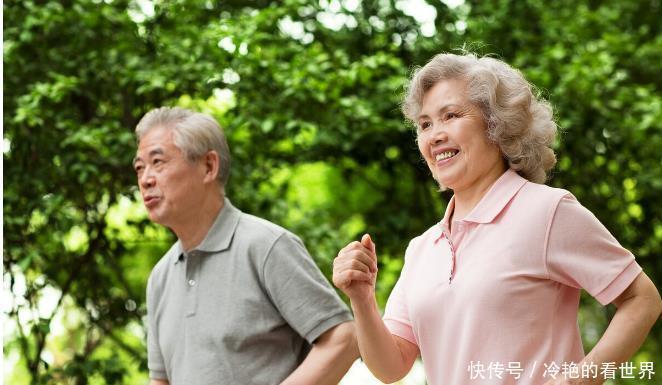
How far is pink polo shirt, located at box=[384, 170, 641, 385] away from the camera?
188 centimetres

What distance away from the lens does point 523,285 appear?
189 centimetres

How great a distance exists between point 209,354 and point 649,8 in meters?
3.90

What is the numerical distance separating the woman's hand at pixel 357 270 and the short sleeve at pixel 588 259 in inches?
14.6

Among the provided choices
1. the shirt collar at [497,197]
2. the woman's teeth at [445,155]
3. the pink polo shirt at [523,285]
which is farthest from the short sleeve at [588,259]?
the woman's teeth at [445,155]

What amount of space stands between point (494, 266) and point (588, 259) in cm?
19

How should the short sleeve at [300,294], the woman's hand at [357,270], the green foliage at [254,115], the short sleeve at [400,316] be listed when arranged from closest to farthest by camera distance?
the woman's hand at [357,270] → the short sleeve at [400,316] → the short sleeve at [300,294] → the green foliage at [254,115]

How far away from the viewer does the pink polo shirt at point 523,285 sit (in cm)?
188

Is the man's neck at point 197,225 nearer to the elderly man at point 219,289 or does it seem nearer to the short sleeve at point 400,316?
the elderly man at point 219,289

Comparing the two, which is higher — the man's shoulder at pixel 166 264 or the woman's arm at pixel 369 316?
the woman's arm at pixel 369 316

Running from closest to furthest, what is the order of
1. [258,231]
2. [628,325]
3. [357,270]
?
[628,325]
[357,270]
[258,231]

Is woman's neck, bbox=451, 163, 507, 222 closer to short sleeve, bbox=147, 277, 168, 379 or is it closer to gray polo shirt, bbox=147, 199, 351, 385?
gray polo shirt, bbox=147, 199, 351, 385

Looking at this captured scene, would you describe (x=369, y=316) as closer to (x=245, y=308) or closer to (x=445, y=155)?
(x=445, y=155)

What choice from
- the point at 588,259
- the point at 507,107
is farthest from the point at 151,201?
the point at 588,259

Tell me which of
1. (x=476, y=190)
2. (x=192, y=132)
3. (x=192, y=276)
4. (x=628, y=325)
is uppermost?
(x=476, y=190)
